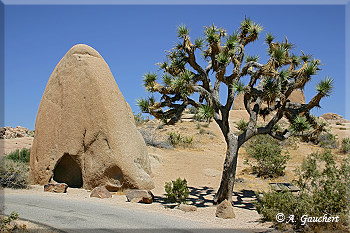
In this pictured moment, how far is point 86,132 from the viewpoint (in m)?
10.7

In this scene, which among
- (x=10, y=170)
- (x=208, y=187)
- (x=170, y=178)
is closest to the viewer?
(x=10, y=170)

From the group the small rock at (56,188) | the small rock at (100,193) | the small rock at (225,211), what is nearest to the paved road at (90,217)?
the small rock at (100,193)

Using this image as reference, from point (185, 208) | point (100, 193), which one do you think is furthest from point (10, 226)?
point (185, 208)

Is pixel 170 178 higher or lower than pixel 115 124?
lower

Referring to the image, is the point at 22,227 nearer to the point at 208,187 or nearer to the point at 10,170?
the point at 10,170

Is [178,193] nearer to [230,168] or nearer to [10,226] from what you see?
[230,168]

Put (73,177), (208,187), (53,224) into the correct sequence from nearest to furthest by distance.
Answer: (53,224), (73,177), (208,187)

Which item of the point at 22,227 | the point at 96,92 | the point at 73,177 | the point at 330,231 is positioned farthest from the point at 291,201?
the point at 73,177

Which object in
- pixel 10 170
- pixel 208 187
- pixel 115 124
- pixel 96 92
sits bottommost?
pixel 208 187

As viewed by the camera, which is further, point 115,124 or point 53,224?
point 115,124

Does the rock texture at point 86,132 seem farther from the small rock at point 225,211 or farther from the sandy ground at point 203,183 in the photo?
the small rock at point 225,211

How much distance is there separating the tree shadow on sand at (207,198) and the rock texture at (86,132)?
141 cm

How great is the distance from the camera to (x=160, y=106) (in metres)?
9.74

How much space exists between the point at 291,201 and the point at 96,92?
23.4 ft
